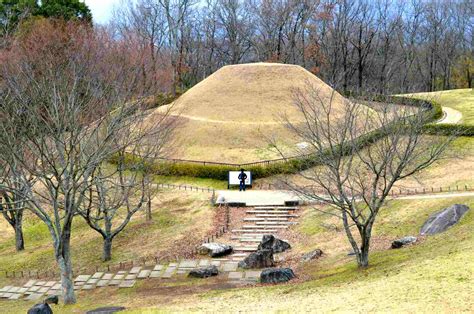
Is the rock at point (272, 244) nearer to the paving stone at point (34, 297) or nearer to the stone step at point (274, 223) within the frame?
the stone step at point (274, 223)

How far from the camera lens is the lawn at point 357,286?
1402cm

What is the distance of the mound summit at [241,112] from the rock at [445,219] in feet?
61.3

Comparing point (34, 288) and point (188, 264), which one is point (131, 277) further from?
point (34, 288)

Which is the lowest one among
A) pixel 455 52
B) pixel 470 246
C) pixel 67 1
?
pixel 470 246

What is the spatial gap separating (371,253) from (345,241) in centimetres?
289

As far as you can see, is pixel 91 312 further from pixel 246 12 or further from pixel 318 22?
pixel 246 12

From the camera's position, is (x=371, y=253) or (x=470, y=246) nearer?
(x=470, y=246)

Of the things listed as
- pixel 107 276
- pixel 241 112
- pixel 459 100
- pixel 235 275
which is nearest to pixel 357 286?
pixel 235 275

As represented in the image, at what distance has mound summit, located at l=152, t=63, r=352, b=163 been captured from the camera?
42719 mm

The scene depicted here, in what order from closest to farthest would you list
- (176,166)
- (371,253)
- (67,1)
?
(371,253), (176,166), (67,1)

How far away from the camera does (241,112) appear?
47812 millimetres

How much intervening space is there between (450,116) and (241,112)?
20.0 metres

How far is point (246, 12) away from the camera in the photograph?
86500 millimetres

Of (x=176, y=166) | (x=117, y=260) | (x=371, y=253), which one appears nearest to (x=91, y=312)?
(x=117, y=260)
